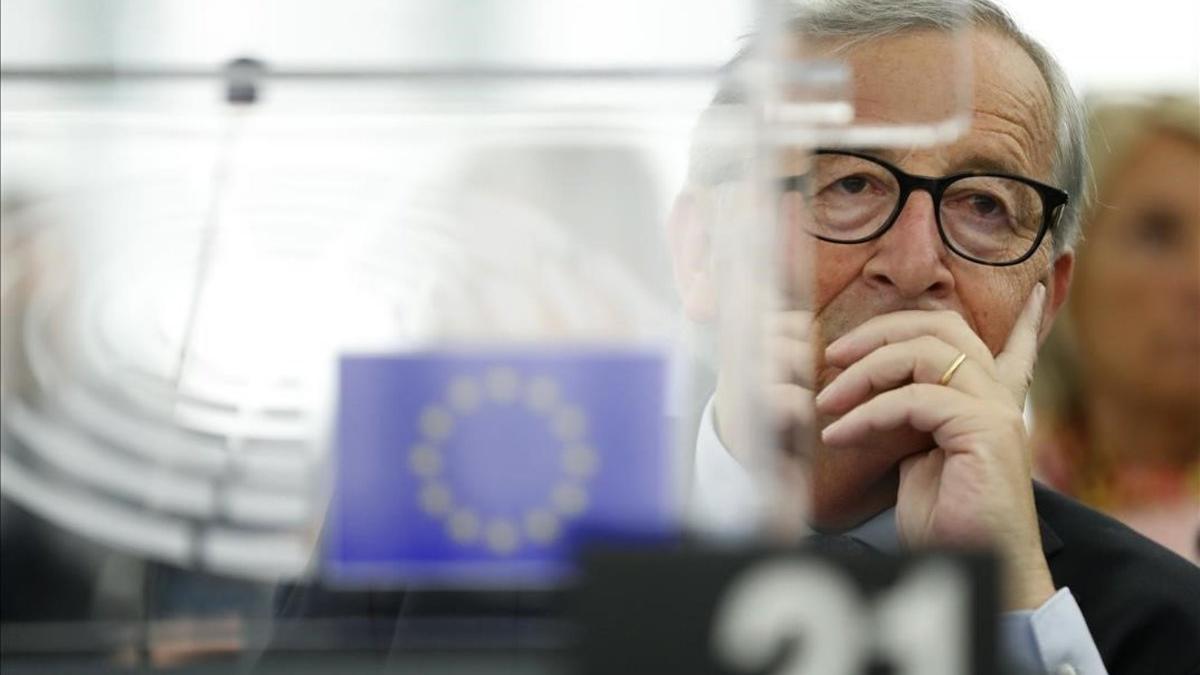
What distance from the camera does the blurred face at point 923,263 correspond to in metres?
1.43

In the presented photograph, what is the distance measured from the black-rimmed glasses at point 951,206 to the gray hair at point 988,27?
0.22ft

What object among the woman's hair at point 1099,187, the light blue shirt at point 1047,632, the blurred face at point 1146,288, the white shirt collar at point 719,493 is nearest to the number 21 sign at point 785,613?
the white shirt collar at point 719,493

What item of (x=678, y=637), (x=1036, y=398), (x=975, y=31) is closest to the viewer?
(x=678, y=637)

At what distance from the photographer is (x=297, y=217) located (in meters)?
0.87

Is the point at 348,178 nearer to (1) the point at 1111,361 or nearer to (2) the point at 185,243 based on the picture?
(2) the point at 185,243

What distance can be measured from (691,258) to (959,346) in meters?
0.68

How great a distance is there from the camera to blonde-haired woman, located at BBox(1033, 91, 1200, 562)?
98.4 inches

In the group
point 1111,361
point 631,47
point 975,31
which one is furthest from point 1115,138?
point 631,47

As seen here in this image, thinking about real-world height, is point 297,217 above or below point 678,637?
above

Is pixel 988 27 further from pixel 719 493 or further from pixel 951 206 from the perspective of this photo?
pixel 719 493

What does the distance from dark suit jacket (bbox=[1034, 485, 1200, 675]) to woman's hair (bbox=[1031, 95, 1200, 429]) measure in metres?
0.78

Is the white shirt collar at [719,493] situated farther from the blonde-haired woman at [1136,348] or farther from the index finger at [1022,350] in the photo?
the blonde-haired woman at [1136,348]

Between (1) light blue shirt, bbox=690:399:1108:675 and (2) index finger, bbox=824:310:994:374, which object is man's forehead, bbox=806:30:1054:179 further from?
(1) light blue shirt, bbox=690:399:1108:675

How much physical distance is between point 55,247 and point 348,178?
0.49 feet
